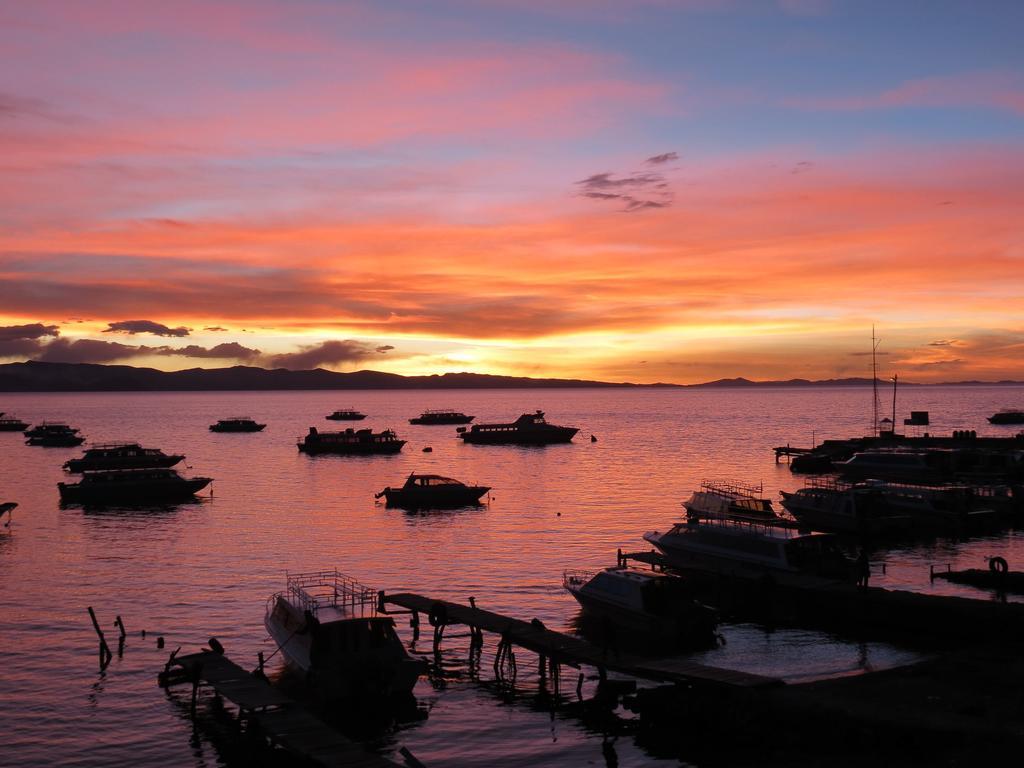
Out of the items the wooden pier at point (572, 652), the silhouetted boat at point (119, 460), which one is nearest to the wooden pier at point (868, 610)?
the wooden pier at point (572, 652)

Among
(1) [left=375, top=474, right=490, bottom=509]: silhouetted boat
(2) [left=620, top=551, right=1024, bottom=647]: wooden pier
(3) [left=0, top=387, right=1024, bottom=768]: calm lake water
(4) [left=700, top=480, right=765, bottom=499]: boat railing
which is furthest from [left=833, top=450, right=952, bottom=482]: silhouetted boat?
(2) [left=620, top=551, right=1024, bottom=647]: wooden pier

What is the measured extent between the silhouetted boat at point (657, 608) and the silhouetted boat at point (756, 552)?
8868mm

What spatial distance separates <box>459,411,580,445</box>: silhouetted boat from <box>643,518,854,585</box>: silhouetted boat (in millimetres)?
126860

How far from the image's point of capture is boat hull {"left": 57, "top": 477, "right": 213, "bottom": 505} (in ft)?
307

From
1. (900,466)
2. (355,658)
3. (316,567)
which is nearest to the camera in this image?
(355,658)

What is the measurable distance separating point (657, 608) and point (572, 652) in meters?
6.92

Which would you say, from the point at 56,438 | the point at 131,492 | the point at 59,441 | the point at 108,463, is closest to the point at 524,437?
the point at 108,463

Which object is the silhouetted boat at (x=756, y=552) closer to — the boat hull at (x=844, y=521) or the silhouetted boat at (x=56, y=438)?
the boat hull at (x=844, y=521)

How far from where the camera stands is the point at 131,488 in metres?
95.2

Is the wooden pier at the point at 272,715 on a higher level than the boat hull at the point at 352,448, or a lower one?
lower

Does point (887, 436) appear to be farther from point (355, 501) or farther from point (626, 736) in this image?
point (626, 736)

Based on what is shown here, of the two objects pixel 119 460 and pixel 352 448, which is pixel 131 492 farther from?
pixel 352 448

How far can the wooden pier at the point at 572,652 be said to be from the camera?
99.2ft

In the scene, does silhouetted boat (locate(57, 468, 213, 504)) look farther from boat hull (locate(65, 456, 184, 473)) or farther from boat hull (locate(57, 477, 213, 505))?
boat hull (locate(65, 456, 184, 473))
